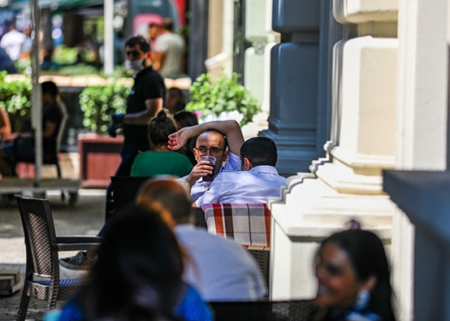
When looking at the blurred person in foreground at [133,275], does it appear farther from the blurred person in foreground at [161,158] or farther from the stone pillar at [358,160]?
the blurred person in foreground at [161,158]

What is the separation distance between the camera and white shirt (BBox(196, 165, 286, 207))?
20.8 feet

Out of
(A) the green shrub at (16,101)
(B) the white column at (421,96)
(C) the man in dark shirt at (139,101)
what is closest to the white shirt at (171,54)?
(A) the green shrub at (16,101)

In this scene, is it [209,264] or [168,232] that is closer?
[168,232]

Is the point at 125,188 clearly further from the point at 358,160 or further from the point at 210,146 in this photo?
the point at 358,160

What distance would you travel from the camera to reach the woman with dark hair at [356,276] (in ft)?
10.6

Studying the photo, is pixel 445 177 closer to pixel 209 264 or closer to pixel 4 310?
pixel 209 264

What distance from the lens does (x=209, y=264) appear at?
387 centimetres

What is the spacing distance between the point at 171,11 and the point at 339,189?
19.8 m

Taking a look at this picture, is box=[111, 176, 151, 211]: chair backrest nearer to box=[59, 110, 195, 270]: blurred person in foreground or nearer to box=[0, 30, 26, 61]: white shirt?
box=[59, 110, 195, 270]: blurred person in foreground

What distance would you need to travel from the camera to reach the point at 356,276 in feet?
10.6

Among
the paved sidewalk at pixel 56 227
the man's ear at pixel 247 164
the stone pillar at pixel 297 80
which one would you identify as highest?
the stone pillar at pixel 297 80

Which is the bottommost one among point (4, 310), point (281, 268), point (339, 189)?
point (4, 310)

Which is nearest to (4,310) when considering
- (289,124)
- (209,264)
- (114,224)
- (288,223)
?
(289,124)

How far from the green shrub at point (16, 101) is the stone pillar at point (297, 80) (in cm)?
A: 813
